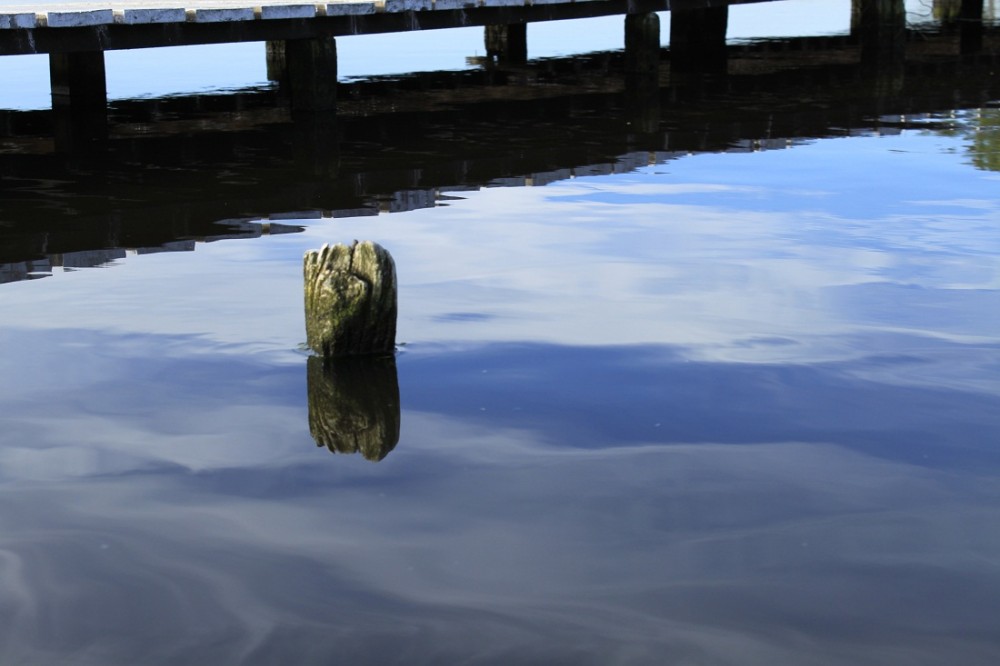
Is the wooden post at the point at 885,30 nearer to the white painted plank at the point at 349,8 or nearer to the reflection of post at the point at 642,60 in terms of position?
the reflection of post at the point at 642,60

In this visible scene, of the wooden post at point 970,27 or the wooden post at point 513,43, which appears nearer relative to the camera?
the wooden post at point 513,43

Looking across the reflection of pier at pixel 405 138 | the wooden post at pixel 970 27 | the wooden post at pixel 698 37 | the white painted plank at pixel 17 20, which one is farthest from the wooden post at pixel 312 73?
the wooden post at pixel 970 27

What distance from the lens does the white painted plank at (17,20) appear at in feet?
40.7

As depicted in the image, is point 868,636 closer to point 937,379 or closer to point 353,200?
point 937,379

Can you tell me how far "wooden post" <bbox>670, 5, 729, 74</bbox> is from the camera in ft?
66.1

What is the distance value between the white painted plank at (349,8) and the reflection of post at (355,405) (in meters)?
8.05

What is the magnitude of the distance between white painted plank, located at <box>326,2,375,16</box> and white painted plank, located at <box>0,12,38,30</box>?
285 cm

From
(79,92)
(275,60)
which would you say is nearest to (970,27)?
(275,60)

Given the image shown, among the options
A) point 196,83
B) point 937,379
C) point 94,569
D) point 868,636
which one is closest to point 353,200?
point 937,379

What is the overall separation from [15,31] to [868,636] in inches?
416

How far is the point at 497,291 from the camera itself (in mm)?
8039

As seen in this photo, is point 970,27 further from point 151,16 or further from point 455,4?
point 151,16

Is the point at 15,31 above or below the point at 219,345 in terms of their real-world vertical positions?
above

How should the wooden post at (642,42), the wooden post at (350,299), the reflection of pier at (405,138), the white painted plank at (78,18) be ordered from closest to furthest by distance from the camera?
the wooden post at (350,299)
the reflection of pier at (405,138)
the white painted plank at (78,18)
the wooden post at (642,42)
